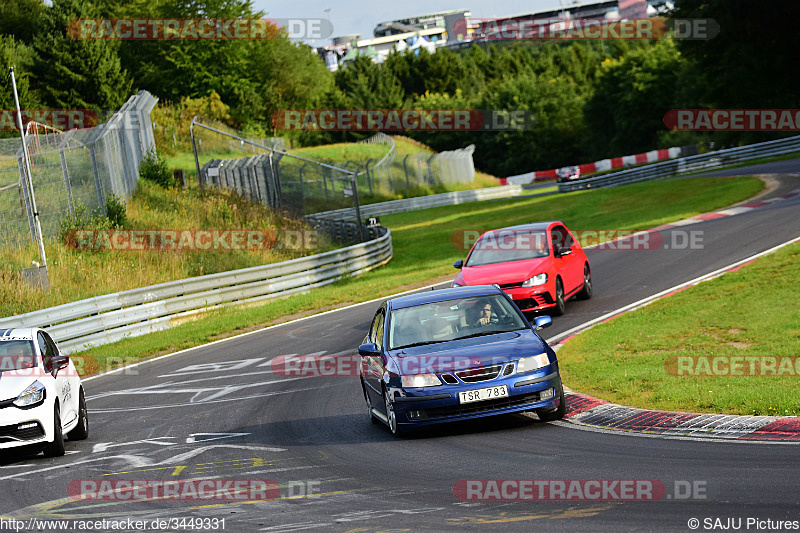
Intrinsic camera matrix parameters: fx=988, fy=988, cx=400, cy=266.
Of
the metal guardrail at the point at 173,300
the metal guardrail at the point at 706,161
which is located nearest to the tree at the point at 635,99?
the metal guardrail at the point at 706,161

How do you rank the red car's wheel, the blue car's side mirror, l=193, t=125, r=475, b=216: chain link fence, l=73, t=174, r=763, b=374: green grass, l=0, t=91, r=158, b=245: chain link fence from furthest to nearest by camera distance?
1. l=193, t=125, r=475, b=216: chain link fence
2. l=0, t=91, r=158, b=245: chain link fence
3. l=73, t=174, r=763, b=374: green grass
4. the red car's wheel
5. the blue car's side mirror

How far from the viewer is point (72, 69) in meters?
64.3

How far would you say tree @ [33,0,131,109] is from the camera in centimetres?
6331

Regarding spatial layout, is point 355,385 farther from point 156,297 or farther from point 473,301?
point 156,297

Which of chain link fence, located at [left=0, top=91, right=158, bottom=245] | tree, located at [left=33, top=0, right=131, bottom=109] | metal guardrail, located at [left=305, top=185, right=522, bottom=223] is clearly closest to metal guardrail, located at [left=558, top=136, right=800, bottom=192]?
metal guardrail, located at [left=305, top=185, right=522, bottom=223]

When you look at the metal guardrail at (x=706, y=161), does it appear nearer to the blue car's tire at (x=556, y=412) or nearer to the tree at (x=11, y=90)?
the tree at (x=11, y=90)

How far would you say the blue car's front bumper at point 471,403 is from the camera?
9844mm

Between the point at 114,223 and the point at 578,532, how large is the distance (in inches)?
939

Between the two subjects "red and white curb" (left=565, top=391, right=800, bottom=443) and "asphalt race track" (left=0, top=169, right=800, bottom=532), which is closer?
"asphalt race track" (left=0, top=169, right=800, bottom=532)

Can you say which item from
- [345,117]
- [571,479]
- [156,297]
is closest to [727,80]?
[156,297]

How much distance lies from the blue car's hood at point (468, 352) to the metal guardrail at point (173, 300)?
39.9 feet

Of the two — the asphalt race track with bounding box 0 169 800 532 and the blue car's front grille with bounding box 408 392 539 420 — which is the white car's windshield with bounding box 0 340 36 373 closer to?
the asphalt race track with bounding box 0 169 800 532

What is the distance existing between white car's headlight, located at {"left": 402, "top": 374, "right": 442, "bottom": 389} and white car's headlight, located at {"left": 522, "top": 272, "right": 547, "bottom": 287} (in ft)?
26.2

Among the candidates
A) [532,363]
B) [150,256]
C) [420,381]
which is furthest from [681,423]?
[150,256]
